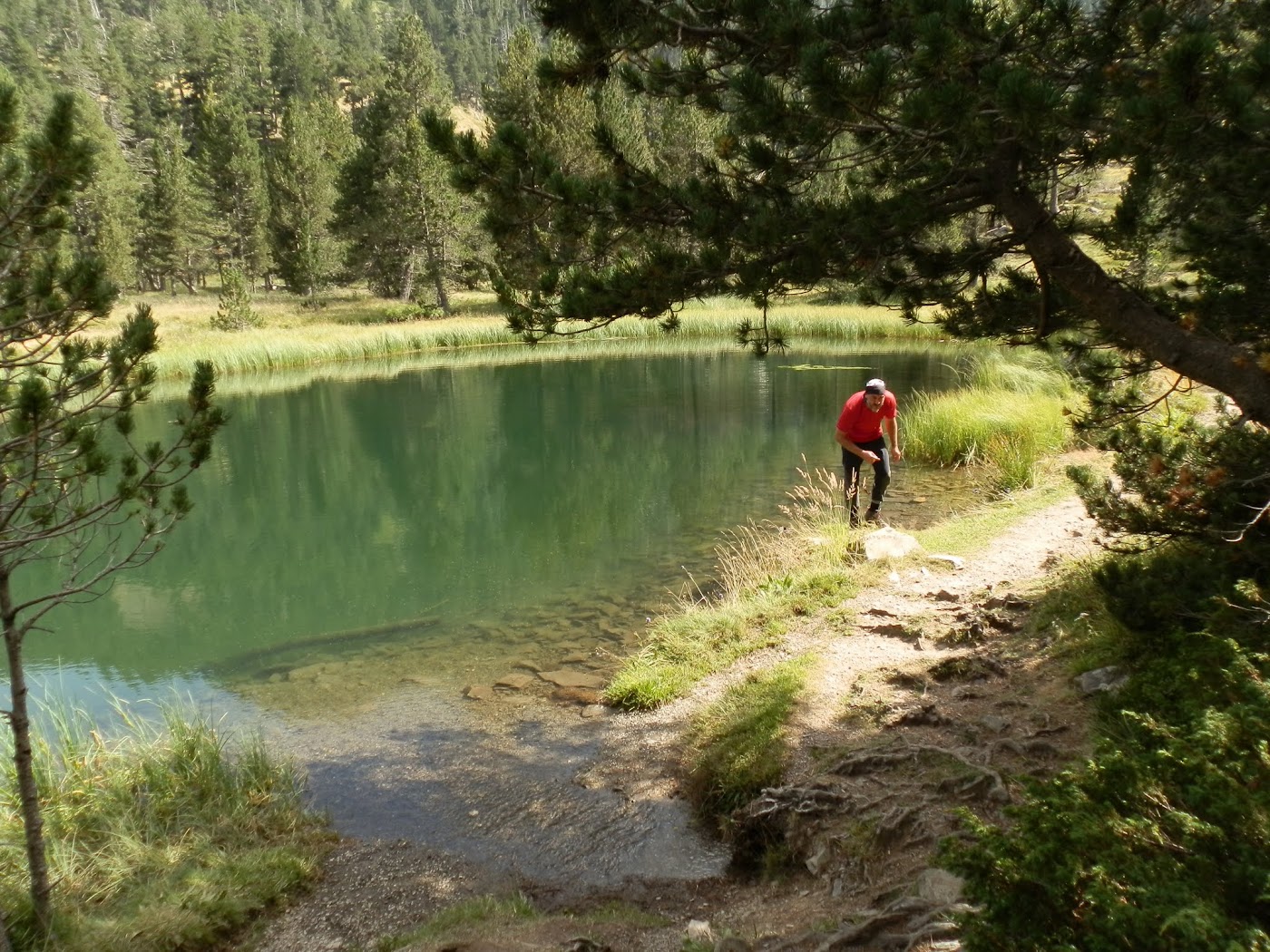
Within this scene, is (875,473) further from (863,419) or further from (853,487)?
(863,419)

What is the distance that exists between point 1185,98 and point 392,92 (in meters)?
49.4

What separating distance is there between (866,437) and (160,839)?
683cm

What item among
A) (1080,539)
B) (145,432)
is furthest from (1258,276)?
(145,432)

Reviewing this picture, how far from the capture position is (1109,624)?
490cm

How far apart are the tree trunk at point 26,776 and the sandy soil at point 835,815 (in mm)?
869

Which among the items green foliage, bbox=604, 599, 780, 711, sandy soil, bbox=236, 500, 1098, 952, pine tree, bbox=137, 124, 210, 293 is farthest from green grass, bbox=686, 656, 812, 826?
pine tree, bbox=137, 124, 210, 293

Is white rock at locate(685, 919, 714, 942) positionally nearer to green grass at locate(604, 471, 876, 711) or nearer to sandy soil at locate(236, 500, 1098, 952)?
sandy soil at locate(236, 500, 1098, 952)

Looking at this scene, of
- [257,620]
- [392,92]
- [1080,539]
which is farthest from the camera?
[392,92]

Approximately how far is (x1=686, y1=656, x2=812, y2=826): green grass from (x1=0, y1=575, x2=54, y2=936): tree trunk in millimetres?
3172

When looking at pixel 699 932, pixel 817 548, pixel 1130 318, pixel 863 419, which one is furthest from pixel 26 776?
pixel 863 419

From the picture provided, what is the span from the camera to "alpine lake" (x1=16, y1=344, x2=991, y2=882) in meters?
A: 5.73

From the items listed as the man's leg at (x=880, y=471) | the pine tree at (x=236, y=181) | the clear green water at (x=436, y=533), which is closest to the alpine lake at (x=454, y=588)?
the clear green water at (x=436, y=533)

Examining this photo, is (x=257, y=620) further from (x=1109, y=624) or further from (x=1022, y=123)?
(x=1022, y=123)

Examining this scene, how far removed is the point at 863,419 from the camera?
29.3 ft
